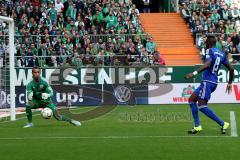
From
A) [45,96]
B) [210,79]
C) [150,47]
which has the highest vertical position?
[150,47]

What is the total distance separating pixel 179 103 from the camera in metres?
29.4

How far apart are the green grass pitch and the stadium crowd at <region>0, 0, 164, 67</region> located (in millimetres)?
10729

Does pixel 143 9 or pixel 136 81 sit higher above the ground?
pixel 143 9

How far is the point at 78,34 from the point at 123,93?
5.97m

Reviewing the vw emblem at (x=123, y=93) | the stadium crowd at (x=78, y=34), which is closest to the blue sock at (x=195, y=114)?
the vw emblem at (x=123, y=93)

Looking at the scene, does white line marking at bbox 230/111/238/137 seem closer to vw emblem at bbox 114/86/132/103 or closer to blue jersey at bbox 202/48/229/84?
blue jersey at bbox 202/48/229/84

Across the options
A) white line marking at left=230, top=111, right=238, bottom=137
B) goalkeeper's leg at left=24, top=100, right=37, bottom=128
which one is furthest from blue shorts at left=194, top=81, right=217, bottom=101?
goalkeeper's leg at left=24, top=100, right=37, bottom=128

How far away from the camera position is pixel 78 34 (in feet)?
112

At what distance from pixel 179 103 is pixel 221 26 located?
8681 mm

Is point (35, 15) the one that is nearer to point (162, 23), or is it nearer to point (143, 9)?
point (162, 23)

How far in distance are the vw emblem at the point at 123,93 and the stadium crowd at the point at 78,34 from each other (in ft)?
8.35

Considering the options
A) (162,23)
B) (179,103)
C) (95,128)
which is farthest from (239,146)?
(162,23)

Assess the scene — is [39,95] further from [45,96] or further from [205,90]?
[205,90]

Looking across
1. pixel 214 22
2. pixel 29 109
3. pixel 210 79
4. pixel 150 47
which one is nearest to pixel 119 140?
pixel 210 79
